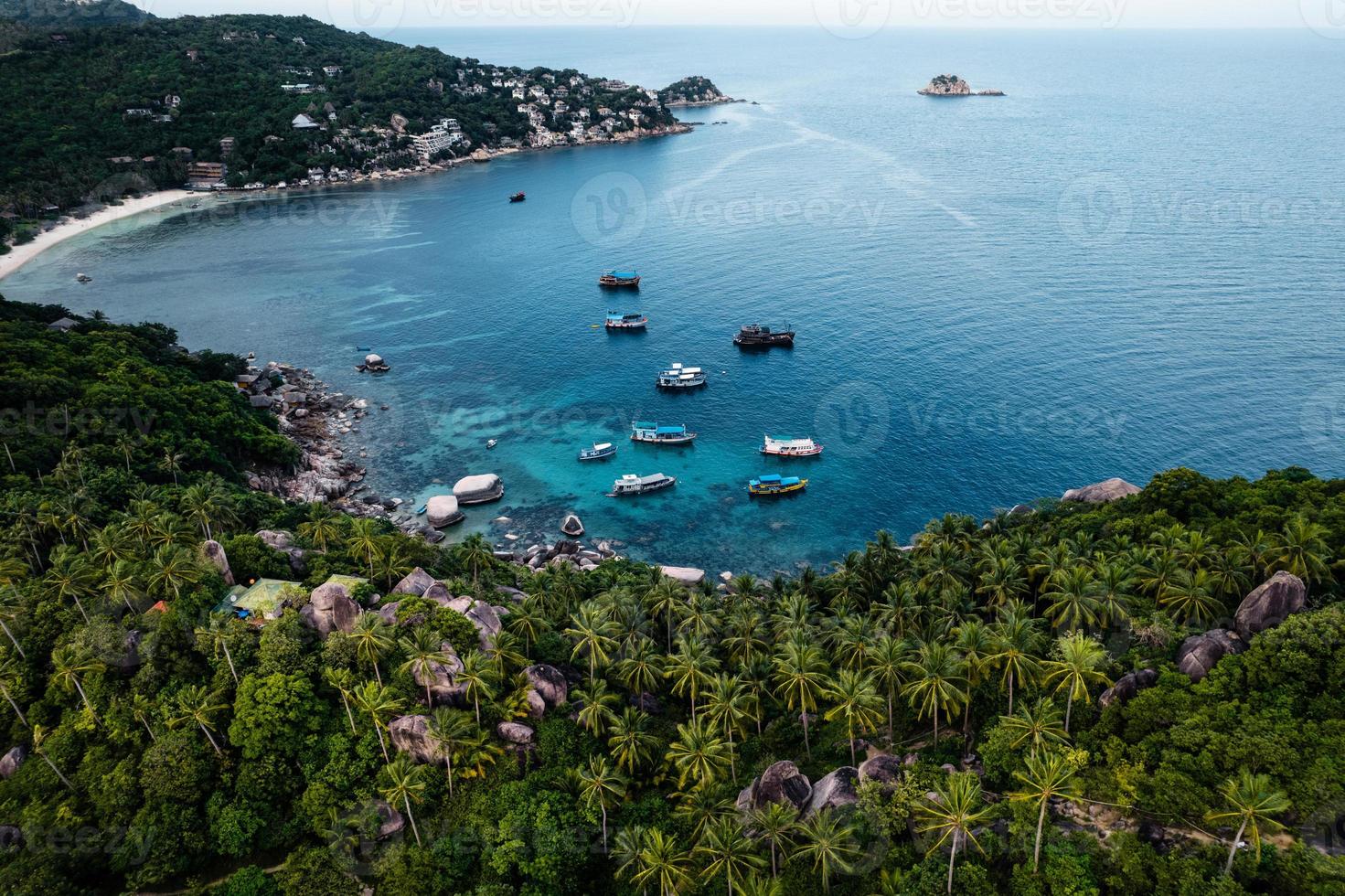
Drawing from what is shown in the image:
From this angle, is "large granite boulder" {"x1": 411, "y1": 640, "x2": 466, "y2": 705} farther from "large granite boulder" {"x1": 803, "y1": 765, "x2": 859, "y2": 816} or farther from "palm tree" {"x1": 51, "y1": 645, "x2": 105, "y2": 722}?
"large granite boulder" {"x1": 803, "y1": 765, "x2": 859, "y2": 816}

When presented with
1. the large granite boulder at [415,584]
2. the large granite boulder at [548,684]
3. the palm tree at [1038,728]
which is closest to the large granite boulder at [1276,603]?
the palm tree at [1038,728]

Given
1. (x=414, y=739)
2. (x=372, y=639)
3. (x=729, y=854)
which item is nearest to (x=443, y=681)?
(x=414, y=739)

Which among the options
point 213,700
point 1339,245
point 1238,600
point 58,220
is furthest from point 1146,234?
point 58,220

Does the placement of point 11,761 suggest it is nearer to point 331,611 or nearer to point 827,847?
point 331,611

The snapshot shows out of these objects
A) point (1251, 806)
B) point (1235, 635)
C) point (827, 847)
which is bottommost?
point (827, 847)

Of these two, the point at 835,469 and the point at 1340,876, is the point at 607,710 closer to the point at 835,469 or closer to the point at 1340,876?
the point at 1340,876

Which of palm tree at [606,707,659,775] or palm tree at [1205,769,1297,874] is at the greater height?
palm tree at [1205,769,1297,874]

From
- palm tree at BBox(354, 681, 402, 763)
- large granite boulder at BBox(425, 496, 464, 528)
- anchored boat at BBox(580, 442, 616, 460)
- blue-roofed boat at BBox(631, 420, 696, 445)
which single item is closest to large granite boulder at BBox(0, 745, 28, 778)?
palm tree at BBox(354, 681, 402, 763)
